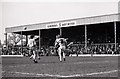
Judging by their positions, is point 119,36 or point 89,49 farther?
point 119,36

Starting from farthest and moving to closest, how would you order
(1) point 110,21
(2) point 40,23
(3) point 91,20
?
(2) point 40,23 < (3) point 91,20 < (1) point 110,21

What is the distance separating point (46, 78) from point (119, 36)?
1713 inches

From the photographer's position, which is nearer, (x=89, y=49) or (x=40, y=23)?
(x=89, y=49)

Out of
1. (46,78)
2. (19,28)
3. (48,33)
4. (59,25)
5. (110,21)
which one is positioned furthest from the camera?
(48,33)

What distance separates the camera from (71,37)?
5516 centimetres

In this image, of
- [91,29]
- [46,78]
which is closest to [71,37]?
[91,29]

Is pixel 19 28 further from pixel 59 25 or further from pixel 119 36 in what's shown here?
pixel 119 36

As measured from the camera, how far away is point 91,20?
127 ft

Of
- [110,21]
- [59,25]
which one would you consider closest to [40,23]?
[59,25]

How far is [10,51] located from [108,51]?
718 inches

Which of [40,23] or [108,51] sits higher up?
[40,23]

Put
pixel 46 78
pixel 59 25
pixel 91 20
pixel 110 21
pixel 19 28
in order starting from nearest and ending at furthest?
pixel 46 78, pixel 110 21, pixel 91 20, pixel 59 25, pixel 19 28

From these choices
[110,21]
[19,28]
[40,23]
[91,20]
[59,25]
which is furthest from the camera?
[19,28]

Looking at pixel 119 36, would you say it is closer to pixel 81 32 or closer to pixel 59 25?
pixel 81 32
